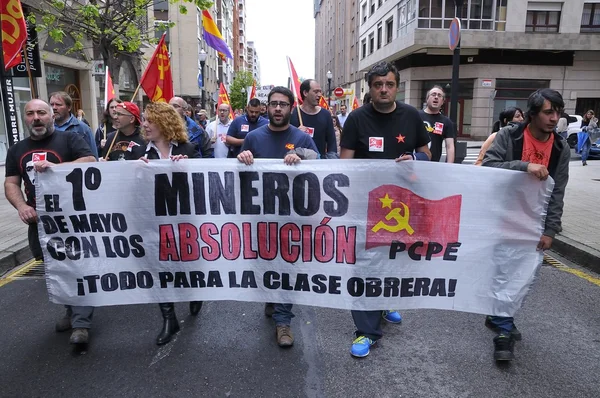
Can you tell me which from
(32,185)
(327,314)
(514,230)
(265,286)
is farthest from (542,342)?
(32,185)

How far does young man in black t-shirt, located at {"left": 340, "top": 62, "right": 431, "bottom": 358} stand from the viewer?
3473mm

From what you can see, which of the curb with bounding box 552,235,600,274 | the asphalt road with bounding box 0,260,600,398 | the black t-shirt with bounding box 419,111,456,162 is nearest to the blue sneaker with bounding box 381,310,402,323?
the asphalt road with bounding box 0,260,600,398

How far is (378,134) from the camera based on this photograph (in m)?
3.51

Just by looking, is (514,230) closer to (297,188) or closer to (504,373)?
(504,373)

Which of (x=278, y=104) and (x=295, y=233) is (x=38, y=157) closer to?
(x=278, y=104)

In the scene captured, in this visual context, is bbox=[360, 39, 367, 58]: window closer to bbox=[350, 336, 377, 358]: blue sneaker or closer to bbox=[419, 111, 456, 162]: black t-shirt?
bbox=[419, 111, 456, 162]: black t-shirt

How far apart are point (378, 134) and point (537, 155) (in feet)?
3.89

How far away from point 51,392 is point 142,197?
1.44 m

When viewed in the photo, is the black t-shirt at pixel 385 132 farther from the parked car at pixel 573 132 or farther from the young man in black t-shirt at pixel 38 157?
the parked car at pixel 573 132

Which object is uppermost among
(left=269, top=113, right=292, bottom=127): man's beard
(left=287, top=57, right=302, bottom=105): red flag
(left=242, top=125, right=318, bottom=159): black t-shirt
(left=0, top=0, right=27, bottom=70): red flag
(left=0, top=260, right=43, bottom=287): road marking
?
(left=0, top=0, right=27, bottom=70): red flag

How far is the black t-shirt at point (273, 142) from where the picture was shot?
12.6 ft

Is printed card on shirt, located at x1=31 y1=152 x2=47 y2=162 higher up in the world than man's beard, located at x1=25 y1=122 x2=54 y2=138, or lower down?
lower down

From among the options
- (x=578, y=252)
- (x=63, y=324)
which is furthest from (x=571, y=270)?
(x=63, y=324)

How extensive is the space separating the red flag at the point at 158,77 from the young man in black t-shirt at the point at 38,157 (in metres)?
2.51
